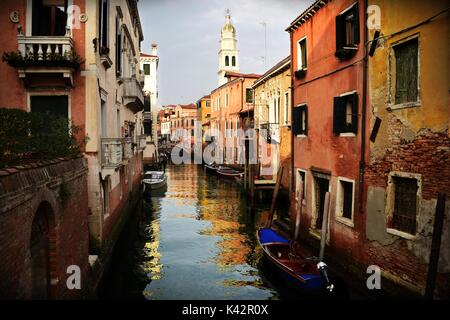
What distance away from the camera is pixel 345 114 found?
9.48m

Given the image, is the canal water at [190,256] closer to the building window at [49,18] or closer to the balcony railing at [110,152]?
the balcony railing at [110,152]

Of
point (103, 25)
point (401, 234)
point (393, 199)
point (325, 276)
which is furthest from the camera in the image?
point (103, 25)

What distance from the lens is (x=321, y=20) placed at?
11023 mm

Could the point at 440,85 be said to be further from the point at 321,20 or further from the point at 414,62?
the point at 321,20

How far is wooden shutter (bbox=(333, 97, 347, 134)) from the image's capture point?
9.48m

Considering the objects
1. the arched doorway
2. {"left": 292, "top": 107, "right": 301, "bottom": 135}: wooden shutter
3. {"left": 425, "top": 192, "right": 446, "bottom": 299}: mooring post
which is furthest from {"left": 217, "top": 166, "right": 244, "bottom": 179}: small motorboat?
the arched doorway

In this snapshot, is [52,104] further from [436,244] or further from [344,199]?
[436,244]

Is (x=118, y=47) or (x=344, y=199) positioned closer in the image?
(x=344, y=199)

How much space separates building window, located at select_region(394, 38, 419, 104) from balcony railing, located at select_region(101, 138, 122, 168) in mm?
6755

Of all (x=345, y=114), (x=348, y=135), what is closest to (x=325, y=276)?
(x=348, y=135)

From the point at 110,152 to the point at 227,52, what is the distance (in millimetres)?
45796

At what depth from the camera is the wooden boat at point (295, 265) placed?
804cm

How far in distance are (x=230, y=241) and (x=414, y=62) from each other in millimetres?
8968
